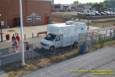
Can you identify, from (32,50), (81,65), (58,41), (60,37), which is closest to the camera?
(81,65)

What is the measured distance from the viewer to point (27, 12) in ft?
156

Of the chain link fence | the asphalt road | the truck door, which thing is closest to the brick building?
the chain link fence

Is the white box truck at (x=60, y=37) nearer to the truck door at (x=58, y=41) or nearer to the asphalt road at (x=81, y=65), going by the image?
the truck door at (x=58, y=41)

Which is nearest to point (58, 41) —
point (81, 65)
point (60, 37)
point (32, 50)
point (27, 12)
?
point (60, 37)

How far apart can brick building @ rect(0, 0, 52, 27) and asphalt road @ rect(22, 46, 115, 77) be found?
2714cm

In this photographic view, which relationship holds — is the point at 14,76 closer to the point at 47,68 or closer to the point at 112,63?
the point at 47,68

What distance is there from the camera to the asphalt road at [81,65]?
622 inches

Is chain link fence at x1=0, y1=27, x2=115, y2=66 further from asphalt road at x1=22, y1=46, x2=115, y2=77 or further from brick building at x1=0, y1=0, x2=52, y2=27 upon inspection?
brick building at x1=0, y1=0, x2=52, y2=27

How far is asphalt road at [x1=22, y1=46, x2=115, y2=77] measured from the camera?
15.8 meters

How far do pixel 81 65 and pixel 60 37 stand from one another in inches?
236

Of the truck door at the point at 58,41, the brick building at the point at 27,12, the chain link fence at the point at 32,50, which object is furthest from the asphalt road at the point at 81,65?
the brick building at the point at 27,12

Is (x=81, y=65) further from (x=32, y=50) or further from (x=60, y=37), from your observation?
(x=60, y=37)

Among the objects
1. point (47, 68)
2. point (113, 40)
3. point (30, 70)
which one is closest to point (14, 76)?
point (30, 70)

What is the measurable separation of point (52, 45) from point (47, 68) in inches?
219
